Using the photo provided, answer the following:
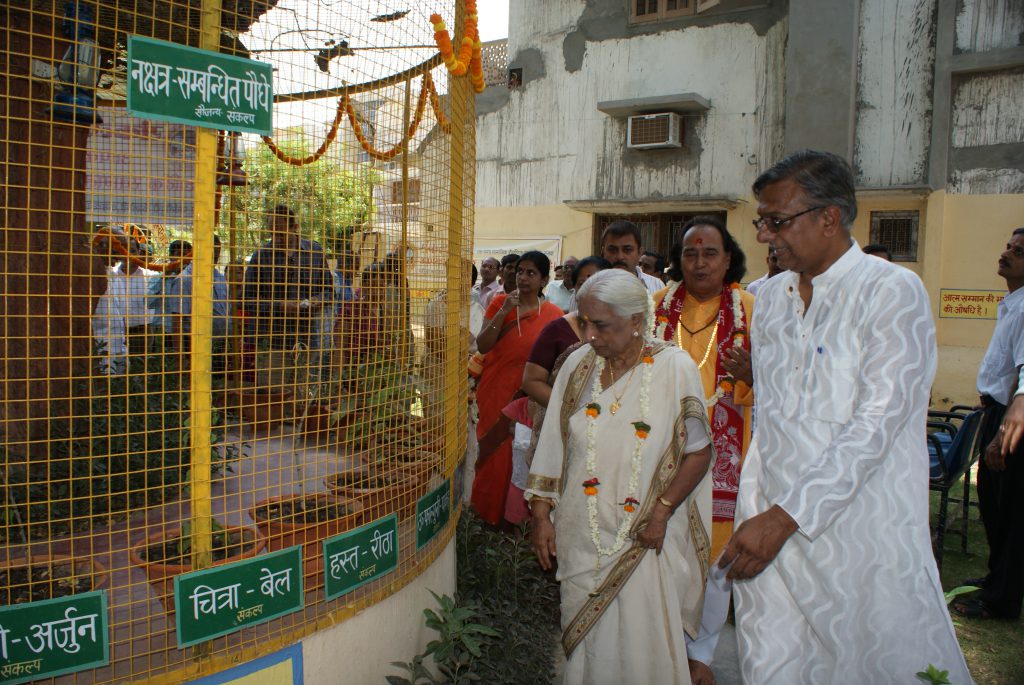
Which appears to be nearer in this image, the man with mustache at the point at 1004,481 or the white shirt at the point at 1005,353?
the man with mustache at the point at 1004,481

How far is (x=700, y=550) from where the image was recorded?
10.3 ft

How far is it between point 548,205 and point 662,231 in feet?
7.58

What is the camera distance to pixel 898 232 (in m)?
11.3

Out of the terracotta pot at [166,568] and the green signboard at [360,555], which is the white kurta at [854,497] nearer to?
the green signboard at [360,555]

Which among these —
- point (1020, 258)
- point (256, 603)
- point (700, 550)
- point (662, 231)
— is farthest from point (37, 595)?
point (662, 231)

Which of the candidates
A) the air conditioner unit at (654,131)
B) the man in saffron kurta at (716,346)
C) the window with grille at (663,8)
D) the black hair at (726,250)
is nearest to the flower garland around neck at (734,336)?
the man in saffron kurta at (716,346)

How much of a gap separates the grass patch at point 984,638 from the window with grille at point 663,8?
10117mm

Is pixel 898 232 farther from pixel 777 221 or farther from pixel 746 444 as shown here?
pixel 777 221

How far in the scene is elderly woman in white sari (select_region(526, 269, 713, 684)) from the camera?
2926 mm

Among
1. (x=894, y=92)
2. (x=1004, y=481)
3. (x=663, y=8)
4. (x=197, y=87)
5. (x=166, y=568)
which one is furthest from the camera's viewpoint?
(x=663, y=8)

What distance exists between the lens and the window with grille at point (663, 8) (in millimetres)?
12672

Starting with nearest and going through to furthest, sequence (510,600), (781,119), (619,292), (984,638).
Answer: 1. (619,292)
2. (510,600)
3. (984,638)
4. (781,119)

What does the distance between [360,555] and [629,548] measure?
1.04m

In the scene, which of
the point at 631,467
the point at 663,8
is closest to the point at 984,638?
the point at 631,467
